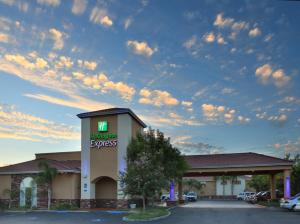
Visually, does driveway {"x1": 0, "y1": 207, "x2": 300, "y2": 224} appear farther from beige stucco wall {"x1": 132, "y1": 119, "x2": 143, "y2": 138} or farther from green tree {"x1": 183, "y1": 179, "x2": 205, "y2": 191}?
green tree {"x1": 183, "y1": 179, "x2": 205, "y2": 191}

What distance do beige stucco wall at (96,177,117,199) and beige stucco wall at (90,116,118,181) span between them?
1784 millimetres

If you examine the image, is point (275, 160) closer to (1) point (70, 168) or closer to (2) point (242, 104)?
(2) point (242, 104)

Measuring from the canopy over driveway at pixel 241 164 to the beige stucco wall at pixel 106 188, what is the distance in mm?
8858

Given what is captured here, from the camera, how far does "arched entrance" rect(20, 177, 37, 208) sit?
136 feet

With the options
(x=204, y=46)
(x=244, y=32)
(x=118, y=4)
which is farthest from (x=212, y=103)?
(x=118, y=4)

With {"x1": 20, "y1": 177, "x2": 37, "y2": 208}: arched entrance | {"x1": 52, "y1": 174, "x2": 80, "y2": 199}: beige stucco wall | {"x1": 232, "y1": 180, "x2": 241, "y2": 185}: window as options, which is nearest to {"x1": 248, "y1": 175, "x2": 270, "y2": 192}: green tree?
{"x1": 232, "y1": 180, "x2": 241, "y2": 185}: window

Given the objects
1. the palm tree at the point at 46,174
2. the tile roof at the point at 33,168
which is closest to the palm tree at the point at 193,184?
the tile roof at the point at 33,168

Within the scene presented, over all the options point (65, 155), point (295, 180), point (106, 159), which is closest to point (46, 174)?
point (106, 159)

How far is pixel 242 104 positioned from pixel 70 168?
60.8ft

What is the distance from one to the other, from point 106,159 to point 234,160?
14.9 m

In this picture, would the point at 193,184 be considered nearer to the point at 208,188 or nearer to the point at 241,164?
the point at 208,188

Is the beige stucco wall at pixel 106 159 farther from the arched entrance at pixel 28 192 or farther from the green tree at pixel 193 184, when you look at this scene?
the green tree at pixel 193 184

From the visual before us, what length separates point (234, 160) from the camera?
46.1 metres

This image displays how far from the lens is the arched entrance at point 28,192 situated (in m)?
41.5
